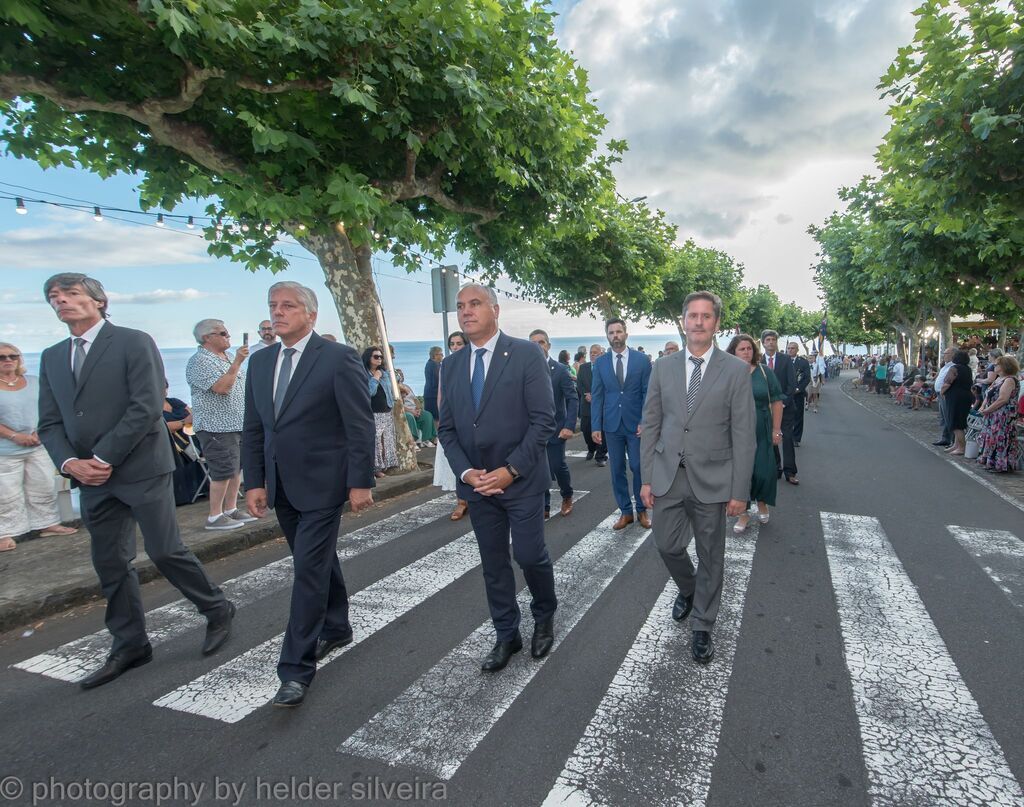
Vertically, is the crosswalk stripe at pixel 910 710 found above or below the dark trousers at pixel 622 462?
below

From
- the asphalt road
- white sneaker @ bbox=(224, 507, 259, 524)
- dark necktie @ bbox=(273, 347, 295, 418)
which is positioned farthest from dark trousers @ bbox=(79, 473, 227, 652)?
white sneaker @ bbox=(224, 507, 259, 524)

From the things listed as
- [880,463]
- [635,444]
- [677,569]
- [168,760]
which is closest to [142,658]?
[168,760]

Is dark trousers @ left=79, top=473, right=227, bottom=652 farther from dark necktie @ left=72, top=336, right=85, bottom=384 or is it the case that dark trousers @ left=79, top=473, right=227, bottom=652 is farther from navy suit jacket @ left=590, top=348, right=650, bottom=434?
navy suit jacket @ left=590, top=348, right=650, bottom=434

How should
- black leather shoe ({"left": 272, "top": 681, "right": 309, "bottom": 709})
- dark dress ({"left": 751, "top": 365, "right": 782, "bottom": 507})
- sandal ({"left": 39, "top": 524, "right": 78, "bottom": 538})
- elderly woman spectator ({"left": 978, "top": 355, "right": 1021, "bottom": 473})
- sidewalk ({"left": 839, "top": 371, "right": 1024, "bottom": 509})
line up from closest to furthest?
black leather shoe ({"left": 272, "top": 681, "right": 309, "bottom": 709}) < dark dress ({"left": 751, "top": 365, "right": 782, "bottom": 507}) < sandal ({"left": 39, "top": 524, "right": 78, "bottom": 538}) < sidewalk ({"left": 839, "top": 371, "right": 1024, "bottom": 509}) < elderly woman spectator ({"left": 978, "top": 355, "right": 1021, "bottom": 473})

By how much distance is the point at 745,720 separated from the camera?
8.86ft

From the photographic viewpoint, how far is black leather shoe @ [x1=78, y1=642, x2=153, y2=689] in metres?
3.10

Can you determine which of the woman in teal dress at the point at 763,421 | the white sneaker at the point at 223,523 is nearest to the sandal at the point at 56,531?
the white sneaker at the point at 223,523

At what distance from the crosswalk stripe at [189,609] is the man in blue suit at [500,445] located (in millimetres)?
2241

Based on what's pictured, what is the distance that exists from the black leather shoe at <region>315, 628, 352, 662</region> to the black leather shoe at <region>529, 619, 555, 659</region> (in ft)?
3.83

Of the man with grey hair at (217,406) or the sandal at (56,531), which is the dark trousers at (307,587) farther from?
the sandal at (56,531)

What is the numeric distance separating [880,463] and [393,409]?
8627 mm

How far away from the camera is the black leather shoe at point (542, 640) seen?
3305 millimetres

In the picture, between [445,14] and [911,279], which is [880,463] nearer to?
[911,279]

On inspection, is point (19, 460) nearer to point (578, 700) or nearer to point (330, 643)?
point (330, 643)
